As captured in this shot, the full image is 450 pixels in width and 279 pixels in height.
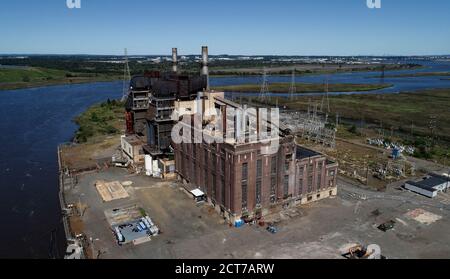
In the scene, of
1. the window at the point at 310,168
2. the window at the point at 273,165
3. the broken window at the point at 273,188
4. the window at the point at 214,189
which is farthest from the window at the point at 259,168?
the window at the point at 310,168

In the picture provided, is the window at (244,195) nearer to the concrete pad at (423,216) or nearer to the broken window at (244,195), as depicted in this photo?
the broken window at (244,195)

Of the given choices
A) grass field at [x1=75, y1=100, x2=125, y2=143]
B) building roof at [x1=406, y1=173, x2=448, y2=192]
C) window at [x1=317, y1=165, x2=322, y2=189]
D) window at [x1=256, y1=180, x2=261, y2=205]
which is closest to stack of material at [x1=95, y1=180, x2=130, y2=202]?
window at [x1=256, y1=180, x2=261, y2=205]

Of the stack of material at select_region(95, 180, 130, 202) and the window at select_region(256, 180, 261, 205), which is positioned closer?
the window at select_region(256, 180, 261, 205)

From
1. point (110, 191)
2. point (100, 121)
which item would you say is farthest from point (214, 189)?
point (100, 121)

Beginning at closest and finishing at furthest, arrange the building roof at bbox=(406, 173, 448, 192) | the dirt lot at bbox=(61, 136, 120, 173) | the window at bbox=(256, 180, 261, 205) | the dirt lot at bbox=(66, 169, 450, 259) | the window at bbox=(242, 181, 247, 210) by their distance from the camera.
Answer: the dirt lot at bbox=(66, 169, 450, 259)
the window at bbox=(242, 181, 247, 210)
the window at bbox=(256, 180, 261, 205)
the building roof at bbox=(406, 173, 448, 192)
the dirt lot at bbox=(61, 136, 120, 173)

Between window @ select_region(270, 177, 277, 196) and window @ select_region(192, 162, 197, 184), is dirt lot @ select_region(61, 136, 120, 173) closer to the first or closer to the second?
window @ select_region(192, 162, 197, 184)

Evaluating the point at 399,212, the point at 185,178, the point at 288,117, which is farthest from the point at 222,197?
the point at 288,117

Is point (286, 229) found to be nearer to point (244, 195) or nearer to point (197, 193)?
point (244, 195)
